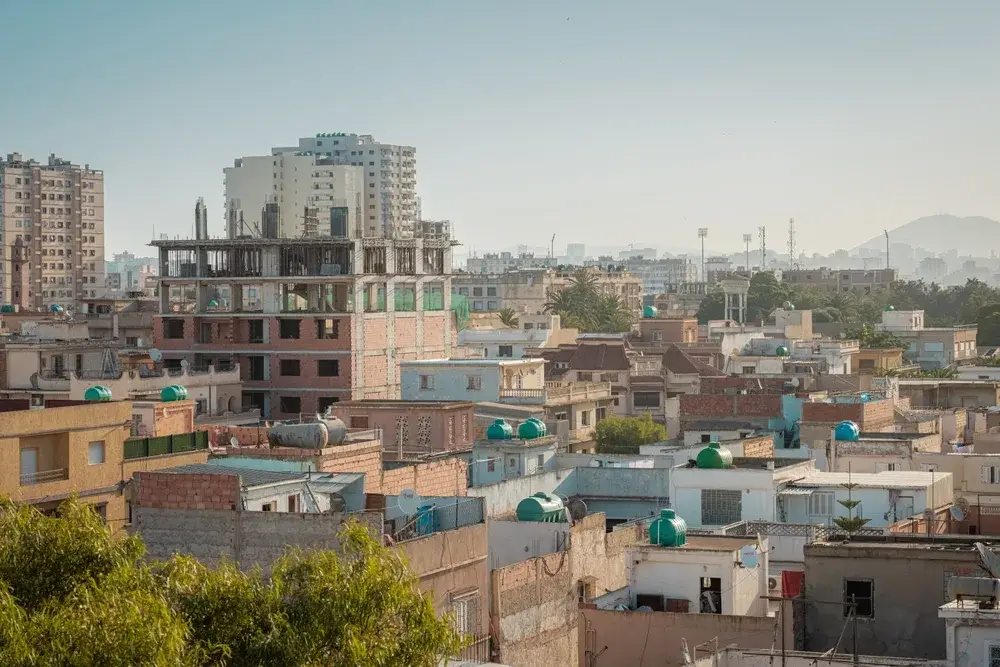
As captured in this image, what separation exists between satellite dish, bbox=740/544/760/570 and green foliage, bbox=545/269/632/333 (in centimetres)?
9357

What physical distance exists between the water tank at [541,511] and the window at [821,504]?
8.15 m

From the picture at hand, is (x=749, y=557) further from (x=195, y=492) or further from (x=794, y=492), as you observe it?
(x=195, y=492)

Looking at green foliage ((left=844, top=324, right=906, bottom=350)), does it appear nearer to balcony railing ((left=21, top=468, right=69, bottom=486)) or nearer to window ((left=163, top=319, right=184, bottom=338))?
window ((left=163, top=319, right=184, bottom=338))

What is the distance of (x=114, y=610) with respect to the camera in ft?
58.3

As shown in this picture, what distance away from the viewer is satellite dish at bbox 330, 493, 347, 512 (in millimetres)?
27428

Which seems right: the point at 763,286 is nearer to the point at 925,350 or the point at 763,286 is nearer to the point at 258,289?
the point at 925,350

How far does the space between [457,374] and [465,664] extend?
41055mm

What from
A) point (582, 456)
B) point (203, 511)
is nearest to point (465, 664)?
point (203, 511)

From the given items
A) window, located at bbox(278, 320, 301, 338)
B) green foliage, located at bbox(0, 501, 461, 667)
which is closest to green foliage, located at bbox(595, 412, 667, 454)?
window, located at bbox(278, 320, 301, 338)

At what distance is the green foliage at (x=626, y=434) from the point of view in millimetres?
60750

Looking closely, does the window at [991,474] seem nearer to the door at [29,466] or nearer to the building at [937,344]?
the door at [29,466]

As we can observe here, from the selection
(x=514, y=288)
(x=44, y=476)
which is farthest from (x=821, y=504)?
(x=514, y=288)

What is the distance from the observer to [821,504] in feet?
121

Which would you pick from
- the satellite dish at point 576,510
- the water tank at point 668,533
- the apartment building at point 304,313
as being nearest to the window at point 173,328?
the apartment building at point 304,313
